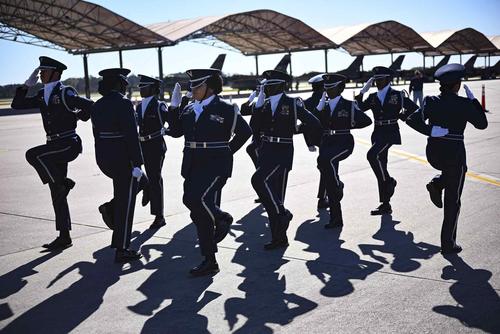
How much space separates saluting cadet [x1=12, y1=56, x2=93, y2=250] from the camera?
730 cm

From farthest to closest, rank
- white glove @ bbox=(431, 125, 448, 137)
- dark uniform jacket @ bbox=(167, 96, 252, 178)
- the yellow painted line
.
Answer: the yellow painted line, white glove @ bbox=(431, 125, 448, 137), dark uniform jacket @ bbox=(167, 96, 252, 178)

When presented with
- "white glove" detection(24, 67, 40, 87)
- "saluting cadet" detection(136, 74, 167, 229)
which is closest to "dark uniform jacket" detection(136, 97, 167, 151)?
"saluting cadet" detection(136, 74, 167, 229)

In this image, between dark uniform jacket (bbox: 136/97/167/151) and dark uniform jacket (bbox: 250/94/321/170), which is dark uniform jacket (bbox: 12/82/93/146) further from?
dark uniform jacket (bbox: 250/94/321/170)

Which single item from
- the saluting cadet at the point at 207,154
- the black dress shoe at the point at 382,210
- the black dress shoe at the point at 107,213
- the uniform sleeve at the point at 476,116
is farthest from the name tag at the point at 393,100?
the black dress shoe at the point at 107,213

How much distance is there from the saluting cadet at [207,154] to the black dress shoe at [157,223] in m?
2.12

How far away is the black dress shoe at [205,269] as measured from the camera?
596 centimetres

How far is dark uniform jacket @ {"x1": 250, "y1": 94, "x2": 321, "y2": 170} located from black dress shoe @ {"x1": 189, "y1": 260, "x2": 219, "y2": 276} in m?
1.71

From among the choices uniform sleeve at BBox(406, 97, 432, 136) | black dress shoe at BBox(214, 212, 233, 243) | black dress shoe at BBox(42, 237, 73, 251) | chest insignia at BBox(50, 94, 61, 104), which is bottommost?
black dress shoe at BBox(42, 237, 73, 251)

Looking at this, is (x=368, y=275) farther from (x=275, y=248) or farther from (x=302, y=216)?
(x=302, y=216)

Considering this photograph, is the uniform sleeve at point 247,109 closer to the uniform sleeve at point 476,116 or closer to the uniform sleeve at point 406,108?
the uniform sleeve at point 406,108

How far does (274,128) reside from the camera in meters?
7.32

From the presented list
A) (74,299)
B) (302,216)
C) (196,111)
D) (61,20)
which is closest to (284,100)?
(196,111)

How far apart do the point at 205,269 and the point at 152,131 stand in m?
3.16

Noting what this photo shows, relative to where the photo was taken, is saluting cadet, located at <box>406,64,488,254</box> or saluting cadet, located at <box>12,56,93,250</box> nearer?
saluting cadet, located at <box>406,64,488,254</box>
